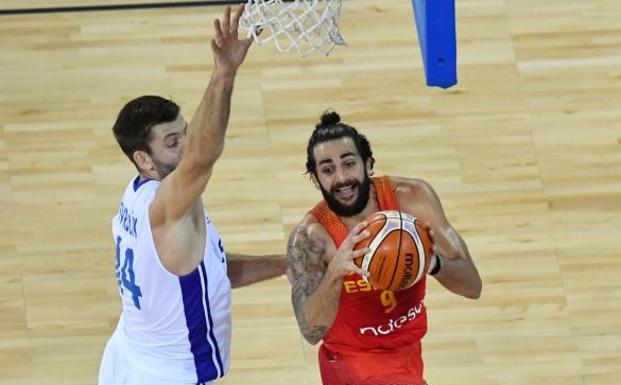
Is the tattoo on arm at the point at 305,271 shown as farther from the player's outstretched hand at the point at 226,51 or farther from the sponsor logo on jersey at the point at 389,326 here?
the player's outstretched hand at the point at 226,51

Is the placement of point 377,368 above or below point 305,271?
below

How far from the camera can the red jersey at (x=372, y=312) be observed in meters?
4.95

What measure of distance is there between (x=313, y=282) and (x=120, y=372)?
2.40 ft

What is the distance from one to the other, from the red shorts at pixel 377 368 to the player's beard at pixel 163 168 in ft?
3.18

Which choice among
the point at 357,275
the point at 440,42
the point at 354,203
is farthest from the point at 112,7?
the point at 440,42

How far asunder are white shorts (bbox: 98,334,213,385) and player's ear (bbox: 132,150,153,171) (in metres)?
0.69

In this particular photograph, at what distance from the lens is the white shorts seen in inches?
188

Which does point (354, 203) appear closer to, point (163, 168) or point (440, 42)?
point (163, 168)

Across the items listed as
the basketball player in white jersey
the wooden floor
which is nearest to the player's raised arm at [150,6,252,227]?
the basketball player in white jersey

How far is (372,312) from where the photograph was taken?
4.96 meters

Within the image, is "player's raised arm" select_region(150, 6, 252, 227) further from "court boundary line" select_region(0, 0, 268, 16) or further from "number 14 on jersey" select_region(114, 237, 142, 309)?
"court boundary line" select_region(0, 0, 268, 16)

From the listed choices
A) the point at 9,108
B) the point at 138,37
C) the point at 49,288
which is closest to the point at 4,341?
the point at 49,288

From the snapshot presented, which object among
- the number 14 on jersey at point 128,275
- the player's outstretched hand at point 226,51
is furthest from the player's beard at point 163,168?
the player's outstretched hand at point 226,51

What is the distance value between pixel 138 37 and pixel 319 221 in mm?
2934
